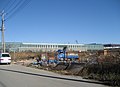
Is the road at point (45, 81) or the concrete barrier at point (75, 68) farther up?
the concrete barrier at point (75, 68)

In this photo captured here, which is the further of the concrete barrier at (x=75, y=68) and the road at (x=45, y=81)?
the concrete barrier at (x=75, y=68)

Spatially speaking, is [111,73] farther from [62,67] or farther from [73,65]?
[62,67]

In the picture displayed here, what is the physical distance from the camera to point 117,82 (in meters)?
13.8

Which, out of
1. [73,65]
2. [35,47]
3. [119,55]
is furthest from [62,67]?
[35,47]

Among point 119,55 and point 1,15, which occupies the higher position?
point 1,15

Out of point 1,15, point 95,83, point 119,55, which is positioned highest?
point 1,15

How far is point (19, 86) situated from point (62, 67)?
38.3ft

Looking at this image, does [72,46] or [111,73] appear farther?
[72,46]

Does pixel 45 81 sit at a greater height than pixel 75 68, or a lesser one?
lesser

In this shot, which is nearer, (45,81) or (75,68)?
(45,81)

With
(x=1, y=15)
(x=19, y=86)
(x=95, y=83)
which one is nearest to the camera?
(x=19, y=86)

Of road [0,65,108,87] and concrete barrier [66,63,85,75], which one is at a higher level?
concrete barrier [66,63,85,75]

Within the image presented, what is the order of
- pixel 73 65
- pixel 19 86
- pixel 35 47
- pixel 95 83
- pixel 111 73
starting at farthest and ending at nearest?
1. pixel 35 47
2. pixel 73 65
3. pixel 111 73
4. pixel 95 83
5. pixel 19 86

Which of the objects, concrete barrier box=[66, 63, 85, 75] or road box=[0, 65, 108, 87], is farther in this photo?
concrete barrier box=[66, 63, 85, 75]
